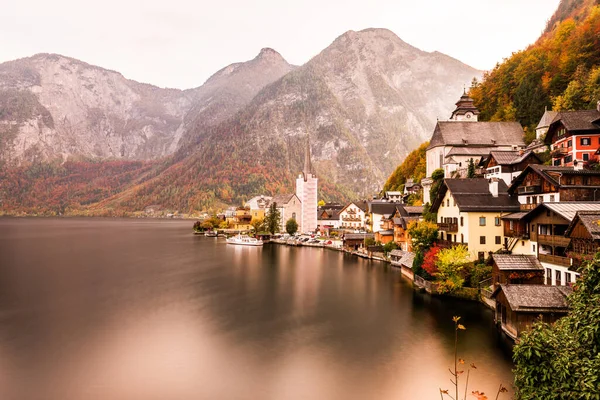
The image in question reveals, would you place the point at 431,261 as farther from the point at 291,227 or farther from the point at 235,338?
the point at 291,227

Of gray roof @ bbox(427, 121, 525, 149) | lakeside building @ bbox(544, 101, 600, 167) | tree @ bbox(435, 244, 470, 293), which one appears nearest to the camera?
tree @ bbox(435, 244, 470, 293)

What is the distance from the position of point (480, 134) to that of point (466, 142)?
2.81m

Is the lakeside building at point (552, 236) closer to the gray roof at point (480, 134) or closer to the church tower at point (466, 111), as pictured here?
the gray roof at point (480, 134)

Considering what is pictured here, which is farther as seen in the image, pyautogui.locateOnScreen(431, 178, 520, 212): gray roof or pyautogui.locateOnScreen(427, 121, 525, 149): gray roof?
pyautogui.locateOnScreen(427, 121, 525, 149): gray roof

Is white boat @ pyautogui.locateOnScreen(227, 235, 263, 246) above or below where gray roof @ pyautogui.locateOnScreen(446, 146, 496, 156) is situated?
below

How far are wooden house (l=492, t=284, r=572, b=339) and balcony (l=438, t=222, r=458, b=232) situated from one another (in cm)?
1449

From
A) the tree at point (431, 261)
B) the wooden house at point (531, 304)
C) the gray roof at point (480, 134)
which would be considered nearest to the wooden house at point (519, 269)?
the wooden house at point (531, 304)

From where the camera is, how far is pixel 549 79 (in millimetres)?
65438

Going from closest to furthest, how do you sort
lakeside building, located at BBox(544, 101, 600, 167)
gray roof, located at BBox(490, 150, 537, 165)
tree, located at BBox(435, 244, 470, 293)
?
tree, located at BBox(435, 244, 470, 293) < lakeside building, located at BBox(544, 101, 600, 167) < gray roof, located at BBox(490, 150, 537, 165)

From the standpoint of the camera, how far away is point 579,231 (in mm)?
21750

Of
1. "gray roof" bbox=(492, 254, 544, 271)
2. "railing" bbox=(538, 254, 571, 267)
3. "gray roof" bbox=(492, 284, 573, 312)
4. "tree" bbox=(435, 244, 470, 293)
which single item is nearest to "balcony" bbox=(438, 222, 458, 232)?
"tree" bbox=(435, 244, 470, 293)

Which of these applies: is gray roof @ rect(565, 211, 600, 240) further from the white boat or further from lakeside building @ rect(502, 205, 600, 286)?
the white boat

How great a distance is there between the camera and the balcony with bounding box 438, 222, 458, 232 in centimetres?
3775

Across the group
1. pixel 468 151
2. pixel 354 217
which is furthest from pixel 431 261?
pixel 354 217
